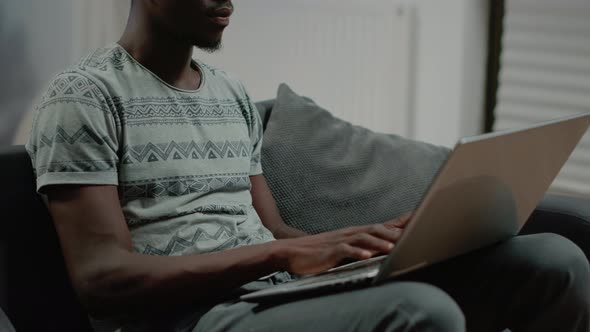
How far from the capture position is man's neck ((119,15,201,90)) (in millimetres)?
1282

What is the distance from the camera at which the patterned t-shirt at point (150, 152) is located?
1.10m

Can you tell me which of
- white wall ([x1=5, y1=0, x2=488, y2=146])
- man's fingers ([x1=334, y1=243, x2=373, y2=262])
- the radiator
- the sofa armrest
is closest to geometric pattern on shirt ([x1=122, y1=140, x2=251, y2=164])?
man's fingers ([x1=334, y1=243, x2=373, y2=262])

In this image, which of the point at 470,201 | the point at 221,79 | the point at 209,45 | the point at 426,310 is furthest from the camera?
the point at 221,79

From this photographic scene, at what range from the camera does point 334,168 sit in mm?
1638

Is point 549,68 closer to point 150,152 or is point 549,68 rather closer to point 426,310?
point 150,152

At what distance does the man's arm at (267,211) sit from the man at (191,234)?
0.05 m

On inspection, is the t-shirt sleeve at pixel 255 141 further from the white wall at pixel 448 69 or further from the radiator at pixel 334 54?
the white wall at pixel 448 69

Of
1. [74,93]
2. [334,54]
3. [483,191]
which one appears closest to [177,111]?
[74,93]

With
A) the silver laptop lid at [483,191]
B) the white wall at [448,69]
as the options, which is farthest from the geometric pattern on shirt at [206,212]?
the white wall at [448,69]

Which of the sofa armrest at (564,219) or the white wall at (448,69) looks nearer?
the sofa armrest at (564,219)

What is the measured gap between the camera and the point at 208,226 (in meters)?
1.23

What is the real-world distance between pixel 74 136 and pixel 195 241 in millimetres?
247

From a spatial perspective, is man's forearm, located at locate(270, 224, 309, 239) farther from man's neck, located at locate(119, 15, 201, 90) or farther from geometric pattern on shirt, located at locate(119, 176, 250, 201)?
man's neck, located at locate(119, 15, 201, 90)

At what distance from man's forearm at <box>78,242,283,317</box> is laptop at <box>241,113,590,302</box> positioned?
93 millimetres
